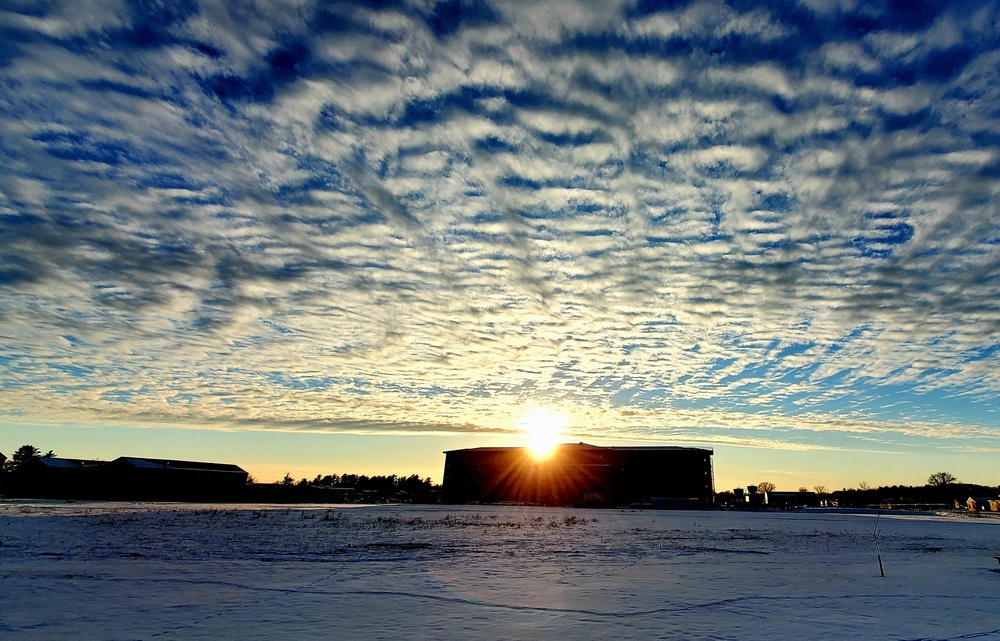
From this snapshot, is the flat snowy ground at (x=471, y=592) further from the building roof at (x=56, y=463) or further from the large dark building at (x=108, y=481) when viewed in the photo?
the building roof at (x=56, y=463)

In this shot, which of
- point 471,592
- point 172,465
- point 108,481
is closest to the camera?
point 471,592

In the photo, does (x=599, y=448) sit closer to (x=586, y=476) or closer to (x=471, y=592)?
(x=586, y=476)

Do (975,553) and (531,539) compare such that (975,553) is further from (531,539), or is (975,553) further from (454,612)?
(454,612)

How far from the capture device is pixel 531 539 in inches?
1005

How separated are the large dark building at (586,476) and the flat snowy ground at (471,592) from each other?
87689mm

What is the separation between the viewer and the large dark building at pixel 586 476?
352 feet

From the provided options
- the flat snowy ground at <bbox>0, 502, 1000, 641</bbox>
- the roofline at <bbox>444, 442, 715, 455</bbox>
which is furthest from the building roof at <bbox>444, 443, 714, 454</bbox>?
the flat snowy ground at <bbox>0, 502, 1000, 641</bbox>

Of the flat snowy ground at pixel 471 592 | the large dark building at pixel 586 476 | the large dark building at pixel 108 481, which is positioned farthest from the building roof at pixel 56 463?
the flat snowy ground at pixel 471 592

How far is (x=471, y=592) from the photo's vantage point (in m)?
11.6

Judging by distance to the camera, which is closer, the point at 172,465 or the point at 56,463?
the point at 56,463

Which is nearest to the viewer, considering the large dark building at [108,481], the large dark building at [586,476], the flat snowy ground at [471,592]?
the flat snowy ground at [471,592]

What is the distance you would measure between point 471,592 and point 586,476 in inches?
4067

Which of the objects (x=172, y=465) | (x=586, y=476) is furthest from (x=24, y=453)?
(x=586, y=476)

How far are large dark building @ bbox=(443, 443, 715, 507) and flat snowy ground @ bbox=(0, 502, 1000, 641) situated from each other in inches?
3452
